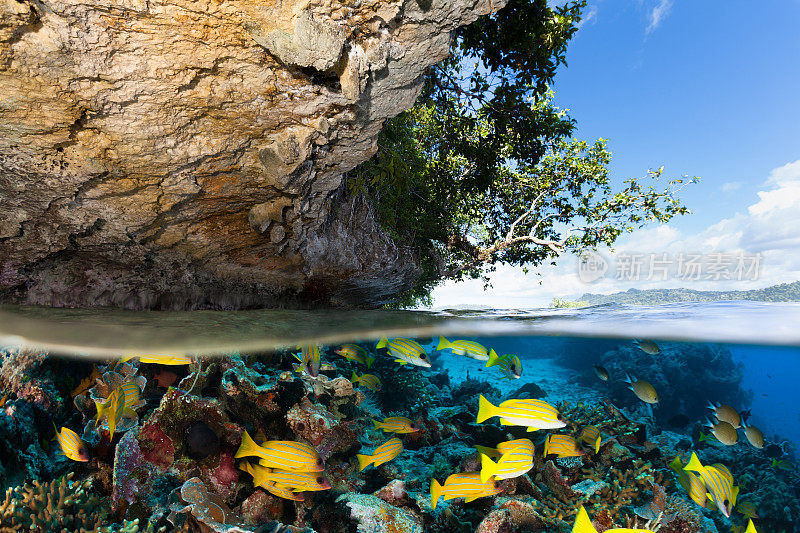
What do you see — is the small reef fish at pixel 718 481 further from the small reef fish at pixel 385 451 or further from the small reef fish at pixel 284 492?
the small reef fish at pixel 284 492

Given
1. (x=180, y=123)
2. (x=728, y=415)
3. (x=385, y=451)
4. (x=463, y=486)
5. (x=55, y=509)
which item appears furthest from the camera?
(x=728, y=415)

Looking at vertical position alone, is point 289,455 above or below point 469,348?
below

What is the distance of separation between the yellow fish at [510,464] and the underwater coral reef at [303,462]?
3 centimetres

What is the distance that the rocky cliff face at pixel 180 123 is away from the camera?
297 cm

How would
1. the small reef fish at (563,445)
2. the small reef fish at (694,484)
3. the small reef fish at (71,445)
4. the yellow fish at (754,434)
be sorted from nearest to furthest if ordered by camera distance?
the small reef fish at (71,445), the small reef fish at (694,484), the small reef fish at (563,445), the yellow fish at (754,434)

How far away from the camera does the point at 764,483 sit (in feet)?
32.0

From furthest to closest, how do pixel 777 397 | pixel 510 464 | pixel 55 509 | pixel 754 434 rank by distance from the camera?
1. pixel 777 397
2. pixel 754 434
3. pixel 55 509
4. pixel 510 464

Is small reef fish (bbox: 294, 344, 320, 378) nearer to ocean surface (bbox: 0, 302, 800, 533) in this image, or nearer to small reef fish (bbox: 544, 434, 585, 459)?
ocean surface (bbox: 0, 302, 800, 533)

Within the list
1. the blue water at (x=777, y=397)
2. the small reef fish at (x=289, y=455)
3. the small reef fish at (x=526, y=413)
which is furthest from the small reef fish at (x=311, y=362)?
the blue water at (x=777, y=397)

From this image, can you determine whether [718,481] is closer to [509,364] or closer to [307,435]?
[509,364]

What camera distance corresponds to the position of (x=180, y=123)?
12.2 ft

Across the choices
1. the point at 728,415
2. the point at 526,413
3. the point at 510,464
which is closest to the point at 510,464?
the point at 510,464

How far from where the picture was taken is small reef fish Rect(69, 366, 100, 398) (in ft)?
24.6

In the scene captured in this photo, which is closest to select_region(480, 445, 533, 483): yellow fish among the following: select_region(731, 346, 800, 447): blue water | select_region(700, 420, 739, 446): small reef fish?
select_region(700, 420, 739, 446): small reef fish
